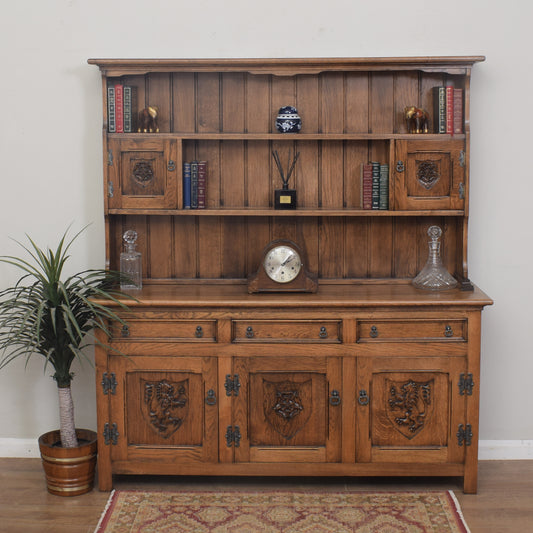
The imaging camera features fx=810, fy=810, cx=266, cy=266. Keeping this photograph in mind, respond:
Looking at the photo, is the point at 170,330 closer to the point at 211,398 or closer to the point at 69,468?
the point at 211,398

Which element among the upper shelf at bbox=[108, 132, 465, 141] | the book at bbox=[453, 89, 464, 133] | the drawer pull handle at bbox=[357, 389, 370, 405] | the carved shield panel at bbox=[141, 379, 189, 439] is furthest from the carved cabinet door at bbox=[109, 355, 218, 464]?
the book at bbox=[453, 89, 464, 133]

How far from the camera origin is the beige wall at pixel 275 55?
3934 mm

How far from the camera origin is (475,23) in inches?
154

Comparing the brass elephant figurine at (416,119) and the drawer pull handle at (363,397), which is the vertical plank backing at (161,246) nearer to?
the drawer pull handle at (363,397)

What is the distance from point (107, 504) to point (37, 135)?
1.82 meters

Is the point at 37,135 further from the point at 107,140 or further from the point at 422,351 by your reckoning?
the point at 422,351

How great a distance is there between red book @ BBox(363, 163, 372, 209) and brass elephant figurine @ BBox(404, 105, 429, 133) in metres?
0.28

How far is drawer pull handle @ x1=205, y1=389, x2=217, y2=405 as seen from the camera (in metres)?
3.66

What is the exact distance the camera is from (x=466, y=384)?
11.9ft

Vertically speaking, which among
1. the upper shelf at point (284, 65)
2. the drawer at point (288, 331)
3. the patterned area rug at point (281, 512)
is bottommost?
the patterned area rug at point (281, 512)

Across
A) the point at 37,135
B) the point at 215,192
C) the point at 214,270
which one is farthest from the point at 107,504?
the point at 37,135

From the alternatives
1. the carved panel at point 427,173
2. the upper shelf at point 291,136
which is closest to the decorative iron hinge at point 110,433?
the upper shelf at point 291,136

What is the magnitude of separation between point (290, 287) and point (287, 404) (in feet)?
1.77

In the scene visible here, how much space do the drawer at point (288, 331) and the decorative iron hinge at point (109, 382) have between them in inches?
22.8
